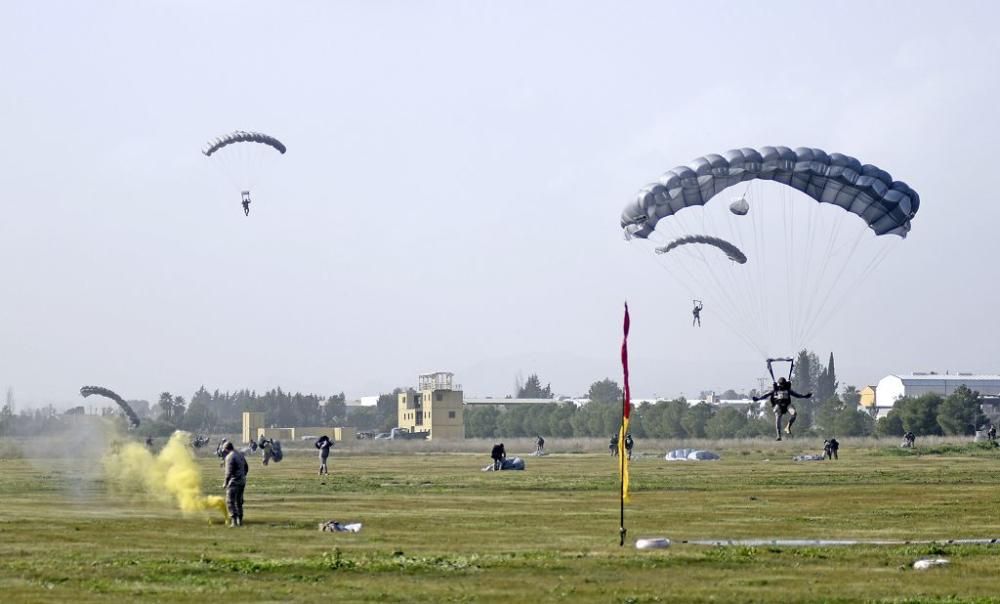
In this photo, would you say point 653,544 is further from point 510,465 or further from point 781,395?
point 510,465

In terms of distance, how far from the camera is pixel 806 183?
50.2m

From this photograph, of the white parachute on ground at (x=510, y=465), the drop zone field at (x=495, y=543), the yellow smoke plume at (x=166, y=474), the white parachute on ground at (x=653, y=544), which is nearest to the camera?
the drop zone field at (x=495, y=543)

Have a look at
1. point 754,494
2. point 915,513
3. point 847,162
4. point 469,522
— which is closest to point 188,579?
point 469,522

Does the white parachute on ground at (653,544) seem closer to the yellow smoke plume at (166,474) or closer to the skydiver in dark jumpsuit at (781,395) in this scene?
the yellow smoke plume at (166,474)

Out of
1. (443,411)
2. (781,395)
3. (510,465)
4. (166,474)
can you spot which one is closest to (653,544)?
(166,474)

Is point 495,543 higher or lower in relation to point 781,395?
lower

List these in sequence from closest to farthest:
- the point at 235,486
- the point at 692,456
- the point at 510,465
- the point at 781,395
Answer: the point at 235,486, the point at 781,395, the point at 510,465, the point at 692,456

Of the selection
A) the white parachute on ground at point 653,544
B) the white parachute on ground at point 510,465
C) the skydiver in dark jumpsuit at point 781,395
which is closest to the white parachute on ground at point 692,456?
the white parachute on ground at point 510,465

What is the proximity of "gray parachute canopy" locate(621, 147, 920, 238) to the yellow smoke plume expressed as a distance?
1925 centimetres

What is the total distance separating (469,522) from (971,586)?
14659 millimetres

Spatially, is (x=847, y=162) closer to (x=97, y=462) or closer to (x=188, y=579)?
(x=97, y=462)

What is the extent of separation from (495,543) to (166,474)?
1541 cm

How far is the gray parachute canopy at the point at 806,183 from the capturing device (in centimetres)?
4906

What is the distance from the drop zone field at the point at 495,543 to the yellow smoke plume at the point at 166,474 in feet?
2.14
